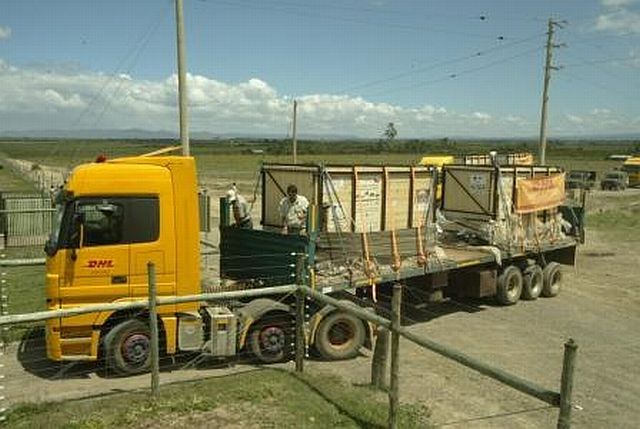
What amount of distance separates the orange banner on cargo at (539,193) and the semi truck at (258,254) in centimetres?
27

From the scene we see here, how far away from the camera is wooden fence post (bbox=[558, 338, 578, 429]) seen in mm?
5043

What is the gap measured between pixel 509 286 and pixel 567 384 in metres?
10.9

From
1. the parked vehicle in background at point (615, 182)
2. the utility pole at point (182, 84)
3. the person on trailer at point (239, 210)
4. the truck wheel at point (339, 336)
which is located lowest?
the parked vehicle in background at point (615, 182)

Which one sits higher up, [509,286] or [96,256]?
[96,256]

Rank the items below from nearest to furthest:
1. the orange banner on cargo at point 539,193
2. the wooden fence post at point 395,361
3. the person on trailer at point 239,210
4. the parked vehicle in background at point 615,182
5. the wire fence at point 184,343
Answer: the wooden fence post at point 395,361, the wire fence at point 184,343, the person on trailer at point 239,210, the orange banner on cargo at point 539,193, the parked vehicle in background at point 615,182

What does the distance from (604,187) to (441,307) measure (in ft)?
156

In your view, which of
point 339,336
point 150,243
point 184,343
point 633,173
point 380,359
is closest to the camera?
point 380,359

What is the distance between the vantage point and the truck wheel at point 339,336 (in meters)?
10.5

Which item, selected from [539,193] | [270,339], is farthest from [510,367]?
[539,193]

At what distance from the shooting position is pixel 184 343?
31.2 ft

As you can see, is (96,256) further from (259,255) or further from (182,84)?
(182,84)

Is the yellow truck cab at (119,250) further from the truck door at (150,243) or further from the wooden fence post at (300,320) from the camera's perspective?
the wooden fence post at (300,320)

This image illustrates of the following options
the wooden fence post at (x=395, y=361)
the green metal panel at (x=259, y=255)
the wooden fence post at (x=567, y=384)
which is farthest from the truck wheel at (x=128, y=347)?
the wooden fence post at (x=567, y=384)

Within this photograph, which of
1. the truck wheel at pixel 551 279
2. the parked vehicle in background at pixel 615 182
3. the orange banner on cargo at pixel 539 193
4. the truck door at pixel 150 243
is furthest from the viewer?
the parked vehicle in background at pixel 615 182
